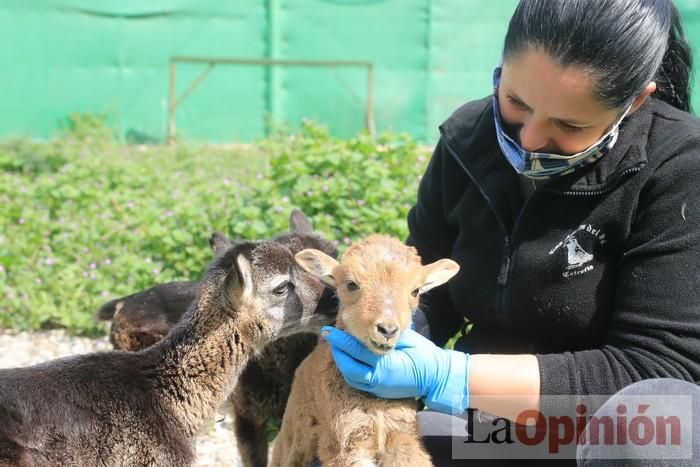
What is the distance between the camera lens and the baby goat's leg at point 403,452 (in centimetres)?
333

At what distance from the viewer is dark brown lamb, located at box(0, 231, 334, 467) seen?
368cm

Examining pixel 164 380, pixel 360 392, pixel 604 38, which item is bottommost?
pixel 164 380

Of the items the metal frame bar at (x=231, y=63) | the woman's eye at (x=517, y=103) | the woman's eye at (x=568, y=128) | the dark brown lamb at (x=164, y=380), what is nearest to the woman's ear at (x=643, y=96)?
the woman's eye at (x=568, y=128)

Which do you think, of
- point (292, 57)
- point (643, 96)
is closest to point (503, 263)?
point (643, 96)

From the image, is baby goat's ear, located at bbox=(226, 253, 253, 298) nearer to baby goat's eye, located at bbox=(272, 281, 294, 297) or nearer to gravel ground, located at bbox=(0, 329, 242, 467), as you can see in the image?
baby goat's eye, located at bbox=(272, 281, 294, 297)

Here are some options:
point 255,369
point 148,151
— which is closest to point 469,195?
point 255,369

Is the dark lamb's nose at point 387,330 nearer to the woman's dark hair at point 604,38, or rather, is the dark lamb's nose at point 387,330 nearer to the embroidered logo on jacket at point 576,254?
the embroidered logo on jacket at point 576,254

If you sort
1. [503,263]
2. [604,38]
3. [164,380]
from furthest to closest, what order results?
[164,380]
[503,263]
[604,38]

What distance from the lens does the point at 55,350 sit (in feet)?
22.0

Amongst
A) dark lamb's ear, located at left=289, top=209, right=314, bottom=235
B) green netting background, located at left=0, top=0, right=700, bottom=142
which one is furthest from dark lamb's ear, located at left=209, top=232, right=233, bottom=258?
green netting background, located at left=0, top=0, right=700, bottom=142

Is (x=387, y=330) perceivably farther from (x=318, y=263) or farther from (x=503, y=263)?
(x=503, y=263)

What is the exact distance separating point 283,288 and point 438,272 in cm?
106

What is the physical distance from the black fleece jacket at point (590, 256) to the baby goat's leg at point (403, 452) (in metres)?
0.54

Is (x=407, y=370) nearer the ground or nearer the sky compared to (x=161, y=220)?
nearer the sky
